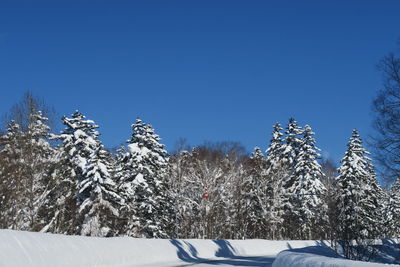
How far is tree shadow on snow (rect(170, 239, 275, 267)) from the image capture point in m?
22.9

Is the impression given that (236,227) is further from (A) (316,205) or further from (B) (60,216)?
(B) (60,216)

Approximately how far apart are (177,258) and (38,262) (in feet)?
39.8

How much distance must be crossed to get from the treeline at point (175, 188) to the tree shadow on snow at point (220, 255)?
13.0ft

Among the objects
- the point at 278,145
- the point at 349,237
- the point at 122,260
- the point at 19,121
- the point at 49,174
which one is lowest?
the point at 122,260

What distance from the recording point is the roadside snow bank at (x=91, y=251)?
12.5 meters

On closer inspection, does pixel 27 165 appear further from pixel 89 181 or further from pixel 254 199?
pixel 254 199

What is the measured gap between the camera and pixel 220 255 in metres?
30.8

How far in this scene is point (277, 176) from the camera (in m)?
52.8

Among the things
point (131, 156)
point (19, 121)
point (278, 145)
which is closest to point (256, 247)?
point (131, 156)

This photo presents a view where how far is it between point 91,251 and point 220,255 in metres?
15.4

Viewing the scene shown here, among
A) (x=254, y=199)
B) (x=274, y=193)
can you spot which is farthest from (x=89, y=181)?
(x=254, y=199)

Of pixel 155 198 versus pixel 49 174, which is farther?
pixel 155 198

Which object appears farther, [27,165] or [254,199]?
[254,199]

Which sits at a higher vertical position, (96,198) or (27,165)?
(27,165)
